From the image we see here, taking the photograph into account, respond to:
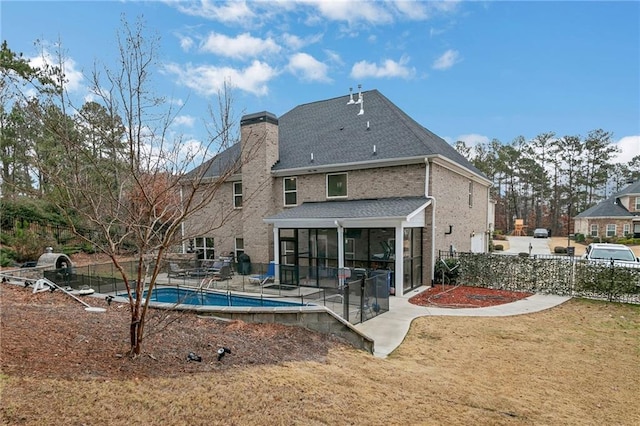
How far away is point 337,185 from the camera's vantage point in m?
16.3

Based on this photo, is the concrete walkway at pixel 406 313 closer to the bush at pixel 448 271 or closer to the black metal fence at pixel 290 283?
the black metal fence at pixel 290 283

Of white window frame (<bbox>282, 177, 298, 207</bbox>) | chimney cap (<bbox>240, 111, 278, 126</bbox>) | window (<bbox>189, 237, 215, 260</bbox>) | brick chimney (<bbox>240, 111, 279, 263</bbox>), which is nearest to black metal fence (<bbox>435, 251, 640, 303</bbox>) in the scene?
white window frame (<bbox>282, 177, 298, 207</bbox>)

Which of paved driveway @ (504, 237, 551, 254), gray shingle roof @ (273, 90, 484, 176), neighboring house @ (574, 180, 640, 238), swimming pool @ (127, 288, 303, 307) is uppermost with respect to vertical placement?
gray shingle roof @ (273, 90, 484, 176)

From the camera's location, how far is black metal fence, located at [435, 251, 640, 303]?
1179cm

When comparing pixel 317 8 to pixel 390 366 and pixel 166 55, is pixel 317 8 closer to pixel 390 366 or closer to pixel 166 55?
pixel 166 55

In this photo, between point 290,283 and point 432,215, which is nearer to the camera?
point 290,283

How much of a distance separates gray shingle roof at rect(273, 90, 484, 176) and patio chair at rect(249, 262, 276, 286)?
17.1 feet

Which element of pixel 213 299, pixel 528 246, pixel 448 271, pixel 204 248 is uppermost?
pixel 204 248

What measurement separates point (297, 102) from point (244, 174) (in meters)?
7.85

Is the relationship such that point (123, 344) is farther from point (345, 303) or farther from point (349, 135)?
point (349, 135)

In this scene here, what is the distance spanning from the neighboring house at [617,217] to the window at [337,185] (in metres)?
39.8

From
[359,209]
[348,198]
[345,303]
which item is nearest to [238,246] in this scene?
[348,198]

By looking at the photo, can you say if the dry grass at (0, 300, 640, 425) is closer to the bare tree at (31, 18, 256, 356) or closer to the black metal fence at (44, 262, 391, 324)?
the bare tree at (31, 18, 256, 356)

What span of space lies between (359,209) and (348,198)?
6.48 feet
